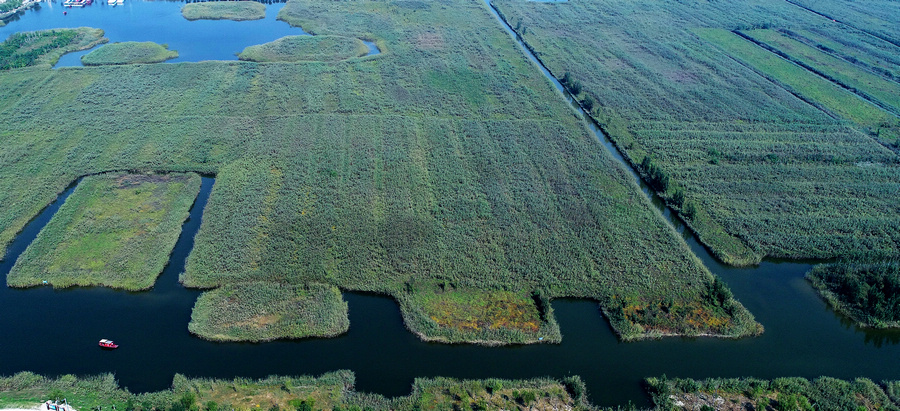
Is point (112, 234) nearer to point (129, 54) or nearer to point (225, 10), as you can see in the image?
point (129, 54)

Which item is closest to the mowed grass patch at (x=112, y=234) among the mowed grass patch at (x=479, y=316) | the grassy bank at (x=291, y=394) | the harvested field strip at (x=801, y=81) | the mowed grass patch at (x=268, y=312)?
the mowed grass patch at (x=268, y=312)

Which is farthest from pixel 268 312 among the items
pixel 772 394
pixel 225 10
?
pixel 225 10

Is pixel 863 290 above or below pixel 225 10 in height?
below

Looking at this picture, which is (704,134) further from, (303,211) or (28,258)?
(28,258)

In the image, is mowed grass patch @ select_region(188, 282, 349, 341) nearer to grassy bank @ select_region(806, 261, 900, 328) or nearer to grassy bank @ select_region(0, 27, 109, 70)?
grassy bank @ select_region(806, 261, 900, 328)

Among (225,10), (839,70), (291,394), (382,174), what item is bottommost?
(291,394)

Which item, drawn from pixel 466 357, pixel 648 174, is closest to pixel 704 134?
pixel 648 174
